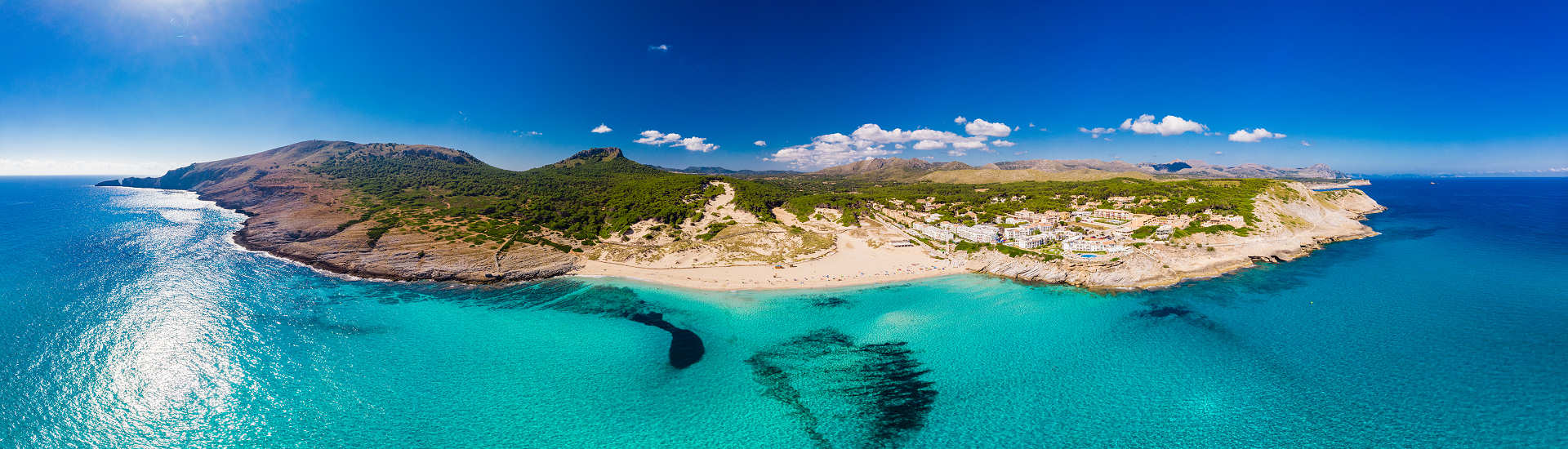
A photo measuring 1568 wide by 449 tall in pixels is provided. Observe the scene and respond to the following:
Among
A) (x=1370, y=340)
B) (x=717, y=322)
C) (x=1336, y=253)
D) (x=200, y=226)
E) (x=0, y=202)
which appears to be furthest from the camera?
(x=0, y=202)

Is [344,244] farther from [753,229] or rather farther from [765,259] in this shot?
[765,259]

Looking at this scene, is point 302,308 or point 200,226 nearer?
point 302,308

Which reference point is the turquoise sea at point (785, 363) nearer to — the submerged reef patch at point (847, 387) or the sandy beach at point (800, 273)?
the submerged reef patch at point (847, 387)

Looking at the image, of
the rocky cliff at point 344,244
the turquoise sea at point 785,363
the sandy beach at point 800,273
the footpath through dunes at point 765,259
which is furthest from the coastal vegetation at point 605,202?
the turquoise sea at point 785,363

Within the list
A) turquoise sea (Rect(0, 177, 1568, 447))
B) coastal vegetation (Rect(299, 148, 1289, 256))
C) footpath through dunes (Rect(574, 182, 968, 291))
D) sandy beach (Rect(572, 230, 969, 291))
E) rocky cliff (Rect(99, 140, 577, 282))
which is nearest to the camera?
turquoise sea (Rect(0, 177, 1568, 447))

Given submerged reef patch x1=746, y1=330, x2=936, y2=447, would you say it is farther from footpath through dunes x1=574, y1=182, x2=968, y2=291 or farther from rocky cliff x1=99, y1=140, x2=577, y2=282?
rocky cliff x1=99, y1=140, x2=577, y2=282

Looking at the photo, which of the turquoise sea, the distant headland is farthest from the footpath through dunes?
the turquoise sea

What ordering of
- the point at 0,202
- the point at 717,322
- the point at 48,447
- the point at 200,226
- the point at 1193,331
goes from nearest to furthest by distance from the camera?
1. the point at 48,447
2. the point at 1193,331
3. the point at 717,322
4. the point at 200,226
5. the point at 0,202

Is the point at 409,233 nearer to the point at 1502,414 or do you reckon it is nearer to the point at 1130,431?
the point at 1130,431

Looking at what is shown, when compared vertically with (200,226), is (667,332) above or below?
below

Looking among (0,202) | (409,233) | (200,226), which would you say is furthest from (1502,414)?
(0,202)
